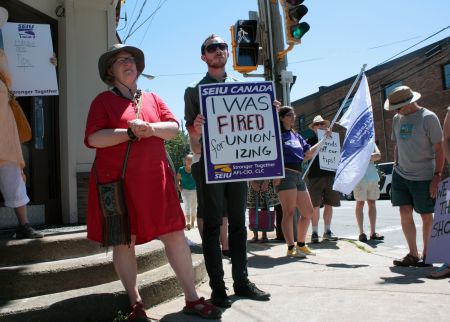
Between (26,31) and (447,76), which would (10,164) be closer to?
(26,31)

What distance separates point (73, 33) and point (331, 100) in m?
29.0

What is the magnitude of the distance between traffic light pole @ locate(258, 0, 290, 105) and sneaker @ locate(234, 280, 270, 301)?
436 cm

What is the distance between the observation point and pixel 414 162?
475cm

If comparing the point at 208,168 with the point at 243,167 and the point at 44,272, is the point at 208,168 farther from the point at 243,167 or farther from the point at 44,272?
the point at 44,272

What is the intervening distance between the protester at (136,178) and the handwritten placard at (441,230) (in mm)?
2273

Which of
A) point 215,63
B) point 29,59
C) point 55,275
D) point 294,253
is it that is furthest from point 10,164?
point 294,253

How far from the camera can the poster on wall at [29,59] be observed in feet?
14.5

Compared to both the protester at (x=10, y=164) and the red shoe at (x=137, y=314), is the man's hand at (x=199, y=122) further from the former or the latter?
the protester at (x=10, y=164)

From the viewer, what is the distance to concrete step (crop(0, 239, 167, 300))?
3.20 m

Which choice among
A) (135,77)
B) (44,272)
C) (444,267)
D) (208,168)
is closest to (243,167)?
(208,168)

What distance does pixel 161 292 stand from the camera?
3.51 metres

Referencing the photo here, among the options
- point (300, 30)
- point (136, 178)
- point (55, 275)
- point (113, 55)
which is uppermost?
point (300, 30)

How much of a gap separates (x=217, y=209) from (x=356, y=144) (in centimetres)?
281

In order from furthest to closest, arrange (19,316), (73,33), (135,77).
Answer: (73,33), (135,77), (19,316)
